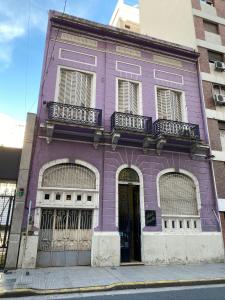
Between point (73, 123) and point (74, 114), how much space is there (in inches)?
27.9

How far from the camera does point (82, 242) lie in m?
9.28

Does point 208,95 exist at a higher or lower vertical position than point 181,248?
higher

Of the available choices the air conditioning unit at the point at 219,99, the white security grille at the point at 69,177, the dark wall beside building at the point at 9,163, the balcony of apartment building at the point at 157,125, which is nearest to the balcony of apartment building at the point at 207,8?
the air conditioning unit at the point at 219,99

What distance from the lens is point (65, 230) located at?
9.24 meters

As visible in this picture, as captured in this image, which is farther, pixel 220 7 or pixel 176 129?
pixel 220 7

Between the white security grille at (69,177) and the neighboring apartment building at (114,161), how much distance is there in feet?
0.13

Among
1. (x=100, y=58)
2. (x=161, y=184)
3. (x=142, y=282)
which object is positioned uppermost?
(x=100, y=58)

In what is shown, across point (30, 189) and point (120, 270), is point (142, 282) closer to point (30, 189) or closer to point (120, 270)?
point (120, 270)

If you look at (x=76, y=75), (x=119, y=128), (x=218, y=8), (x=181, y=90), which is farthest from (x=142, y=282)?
(x=218, y=8)

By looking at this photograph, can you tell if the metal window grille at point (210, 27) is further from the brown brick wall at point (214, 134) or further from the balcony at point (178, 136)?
the balcony at point (178, 136)

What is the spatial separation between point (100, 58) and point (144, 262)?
9631 mm

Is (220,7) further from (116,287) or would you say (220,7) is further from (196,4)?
(116,287)

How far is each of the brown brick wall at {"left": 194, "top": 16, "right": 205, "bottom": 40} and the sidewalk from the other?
1286 cm

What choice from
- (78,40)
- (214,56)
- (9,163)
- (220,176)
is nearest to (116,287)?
(9,163)
